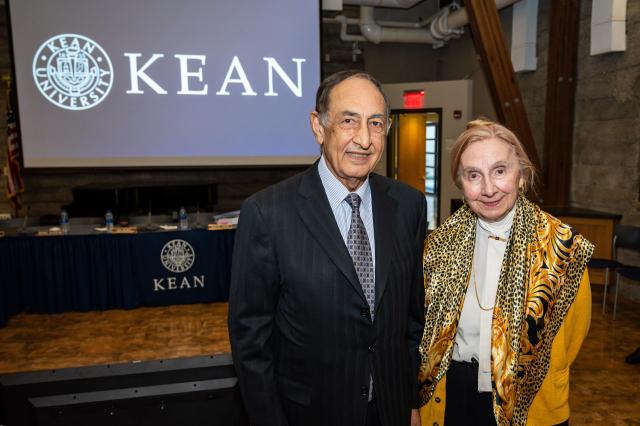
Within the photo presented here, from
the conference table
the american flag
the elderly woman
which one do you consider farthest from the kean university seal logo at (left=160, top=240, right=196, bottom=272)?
the elderly woman

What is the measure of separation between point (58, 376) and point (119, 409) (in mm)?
160

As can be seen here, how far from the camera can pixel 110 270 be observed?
4797 mm

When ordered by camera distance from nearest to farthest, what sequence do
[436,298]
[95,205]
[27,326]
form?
[436,298], [27,326], [95,205]

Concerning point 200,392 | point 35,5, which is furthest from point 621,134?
point 35,5

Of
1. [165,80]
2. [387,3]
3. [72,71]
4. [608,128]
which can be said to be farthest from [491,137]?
[387,3]

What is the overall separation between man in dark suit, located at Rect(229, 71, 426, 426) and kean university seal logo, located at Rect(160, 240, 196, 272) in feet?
12.3

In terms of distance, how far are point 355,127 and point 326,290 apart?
0.44 meters

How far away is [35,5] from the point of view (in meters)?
5.55

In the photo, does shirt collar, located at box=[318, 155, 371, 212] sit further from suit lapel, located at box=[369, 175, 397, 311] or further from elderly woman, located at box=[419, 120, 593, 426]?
elderly woman, located at box=[419, 120, 593, 426]

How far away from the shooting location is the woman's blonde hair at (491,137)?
1427 millimetres

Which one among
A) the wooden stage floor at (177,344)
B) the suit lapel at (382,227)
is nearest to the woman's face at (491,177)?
the suit lapel at (382,227)

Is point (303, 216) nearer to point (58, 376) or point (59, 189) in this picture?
point (58, 376)

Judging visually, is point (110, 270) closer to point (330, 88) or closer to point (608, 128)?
point (330, 88)

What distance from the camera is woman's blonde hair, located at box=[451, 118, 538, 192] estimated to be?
143 centimetres
